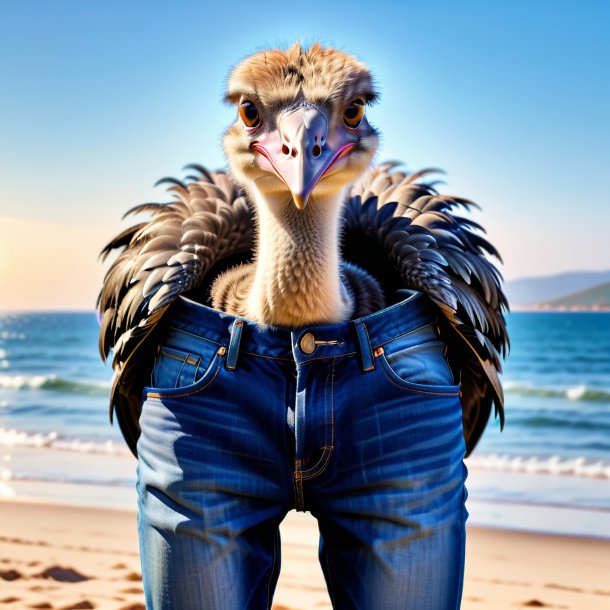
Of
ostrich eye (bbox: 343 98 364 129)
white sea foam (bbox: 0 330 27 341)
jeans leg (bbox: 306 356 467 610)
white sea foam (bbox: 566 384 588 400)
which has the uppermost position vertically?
white sea foam (bbox: 0 330 27 341)

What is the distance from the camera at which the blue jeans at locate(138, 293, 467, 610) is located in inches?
64.0

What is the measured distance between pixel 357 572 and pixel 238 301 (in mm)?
622

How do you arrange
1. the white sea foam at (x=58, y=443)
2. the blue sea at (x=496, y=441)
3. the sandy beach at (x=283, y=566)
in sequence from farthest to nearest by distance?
the white sea foam at (x=58, y=443) < the blue sea at (x=496, y=441) < the sandy beach at (x=283, y=566)

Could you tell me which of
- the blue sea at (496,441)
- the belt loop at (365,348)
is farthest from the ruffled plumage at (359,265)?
→ the blue sea at (496,441)

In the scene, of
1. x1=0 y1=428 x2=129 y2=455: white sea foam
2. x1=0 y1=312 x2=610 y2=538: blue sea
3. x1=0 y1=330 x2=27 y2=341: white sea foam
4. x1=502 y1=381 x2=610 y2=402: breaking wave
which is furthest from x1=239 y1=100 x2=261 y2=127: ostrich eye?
x1=0 y1=330 x2=27 y2=341: white sea foam

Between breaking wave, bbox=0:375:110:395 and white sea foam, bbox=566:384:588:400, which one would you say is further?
breaking wave, bbox=0:375:110:395

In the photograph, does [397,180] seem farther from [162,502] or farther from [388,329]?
[162,502]

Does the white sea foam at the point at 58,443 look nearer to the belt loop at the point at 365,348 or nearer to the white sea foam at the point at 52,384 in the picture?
the white sea foam at the point at 52,384

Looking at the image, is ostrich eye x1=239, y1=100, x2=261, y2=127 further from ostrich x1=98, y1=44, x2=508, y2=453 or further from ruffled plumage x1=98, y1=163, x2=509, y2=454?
ruffled plumage x1=98, y1=163, x2=509, y2=454

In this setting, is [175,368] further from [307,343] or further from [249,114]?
[249,114]

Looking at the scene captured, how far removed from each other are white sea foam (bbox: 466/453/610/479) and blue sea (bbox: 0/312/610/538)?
0.01 m

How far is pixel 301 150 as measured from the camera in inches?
65.5

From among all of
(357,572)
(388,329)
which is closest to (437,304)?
(388,329)

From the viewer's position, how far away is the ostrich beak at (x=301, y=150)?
5.45 ft
